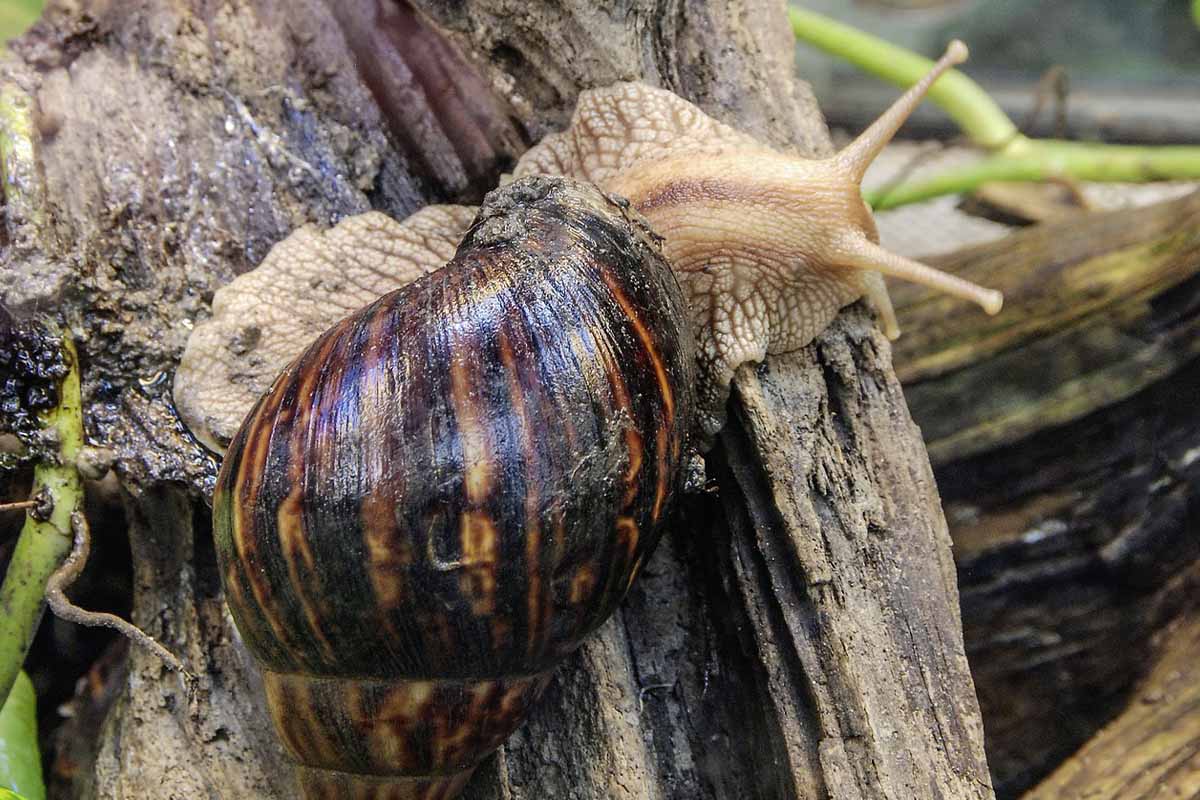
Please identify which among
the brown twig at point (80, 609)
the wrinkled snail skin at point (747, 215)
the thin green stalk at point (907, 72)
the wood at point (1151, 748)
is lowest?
the wood at point (1151, 748)

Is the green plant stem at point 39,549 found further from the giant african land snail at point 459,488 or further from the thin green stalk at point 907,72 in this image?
the thin green stalk at point 907,72

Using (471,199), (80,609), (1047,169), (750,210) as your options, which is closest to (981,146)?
(1047,169)

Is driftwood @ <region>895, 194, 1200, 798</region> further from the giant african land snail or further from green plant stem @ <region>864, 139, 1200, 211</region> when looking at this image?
the giant african land snail

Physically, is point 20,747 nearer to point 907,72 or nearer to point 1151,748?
point 1151,748

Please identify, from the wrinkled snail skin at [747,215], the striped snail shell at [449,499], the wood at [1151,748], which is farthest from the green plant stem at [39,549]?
the wood at [1151,748]

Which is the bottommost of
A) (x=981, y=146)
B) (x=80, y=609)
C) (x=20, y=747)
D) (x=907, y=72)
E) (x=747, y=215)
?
(x=20, y=747)

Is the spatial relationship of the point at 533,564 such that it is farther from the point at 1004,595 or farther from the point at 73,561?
the point at 1004,595
